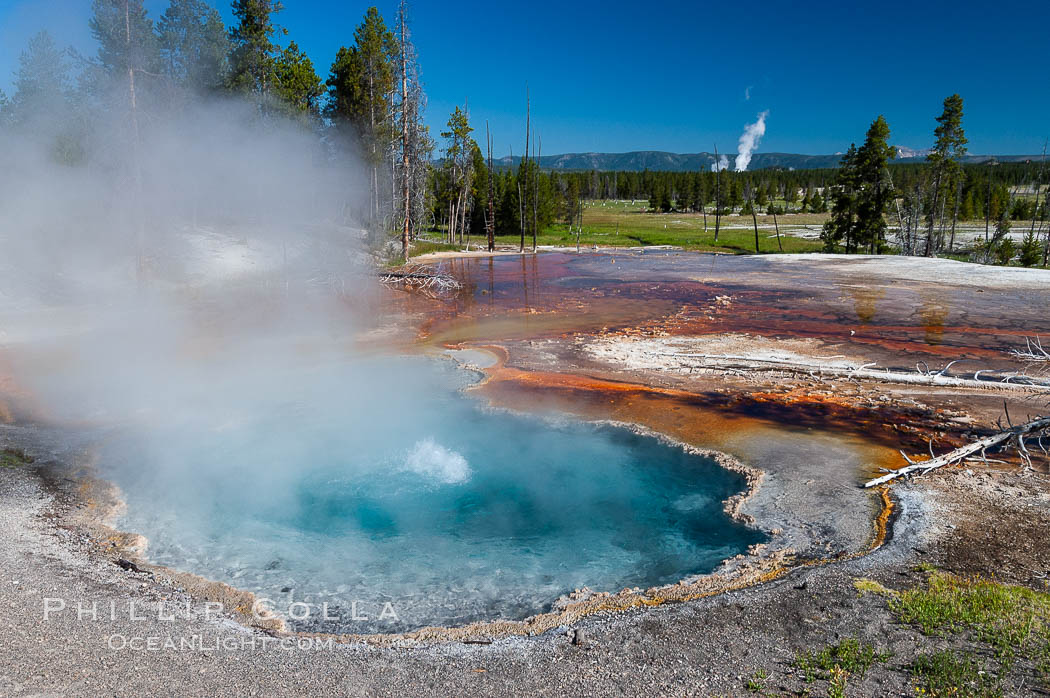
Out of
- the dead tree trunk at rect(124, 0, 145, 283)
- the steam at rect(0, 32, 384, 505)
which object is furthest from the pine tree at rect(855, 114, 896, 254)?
the dead tree trunk at rect(124, 0, 145, 283)

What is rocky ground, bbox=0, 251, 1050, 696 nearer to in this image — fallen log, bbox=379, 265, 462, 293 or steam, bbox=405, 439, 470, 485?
steam, bbox=405, 439, 470, 485

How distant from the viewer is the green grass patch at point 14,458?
6.23 m

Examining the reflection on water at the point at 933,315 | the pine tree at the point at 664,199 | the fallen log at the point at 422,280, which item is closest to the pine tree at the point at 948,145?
the reflection on water at the point at 933,315

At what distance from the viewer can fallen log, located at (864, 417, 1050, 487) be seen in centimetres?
589

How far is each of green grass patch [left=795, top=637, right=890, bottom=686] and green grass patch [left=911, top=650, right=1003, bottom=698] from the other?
0.18m

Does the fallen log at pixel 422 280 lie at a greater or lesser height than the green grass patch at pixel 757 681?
greater

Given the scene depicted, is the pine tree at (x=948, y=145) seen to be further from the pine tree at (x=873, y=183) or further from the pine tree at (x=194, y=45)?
the pine tree at (x=194, y=45)

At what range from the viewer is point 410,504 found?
6027 millimetres

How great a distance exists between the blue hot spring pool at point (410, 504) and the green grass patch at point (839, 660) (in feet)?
4.40

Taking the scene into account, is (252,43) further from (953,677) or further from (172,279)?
(953,677)

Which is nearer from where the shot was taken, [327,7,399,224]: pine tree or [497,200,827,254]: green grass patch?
[327,7,399,224]: pine tree

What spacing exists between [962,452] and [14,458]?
364 inches

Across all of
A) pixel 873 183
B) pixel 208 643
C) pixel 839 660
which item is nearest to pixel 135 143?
pixel 208 643

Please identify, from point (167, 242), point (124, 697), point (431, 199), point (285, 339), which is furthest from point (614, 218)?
point (124, 697)
